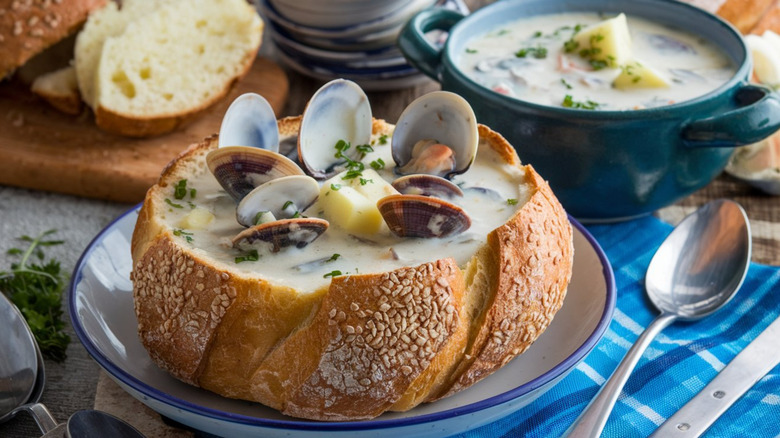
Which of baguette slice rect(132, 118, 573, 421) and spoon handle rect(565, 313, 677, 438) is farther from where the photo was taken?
spoon handle rect(565, 313, 677, 438)

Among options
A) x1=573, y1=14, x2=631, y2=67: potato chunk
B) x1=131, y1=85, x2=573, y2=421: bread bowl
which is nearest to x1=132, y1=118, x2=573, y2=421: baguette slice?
x1=131, y1=85, x2=573, y2=421: bread bowl

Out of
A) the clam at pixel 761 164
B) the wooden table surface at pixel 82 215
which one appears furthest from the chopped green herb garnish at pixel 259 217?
the clam at pixel 761 164

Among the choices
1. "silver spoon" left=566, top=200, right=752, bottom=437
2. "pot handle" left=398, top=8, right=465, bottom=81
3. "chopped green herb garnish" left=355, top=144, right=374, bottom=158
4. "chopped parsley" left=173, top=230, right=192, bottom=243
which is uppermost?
"chopped green herb garnish" left=355, top=144, right=374, bottom=158

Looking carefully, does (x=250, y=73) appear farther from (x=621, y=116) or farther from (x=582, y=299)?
(x=582, y=299)

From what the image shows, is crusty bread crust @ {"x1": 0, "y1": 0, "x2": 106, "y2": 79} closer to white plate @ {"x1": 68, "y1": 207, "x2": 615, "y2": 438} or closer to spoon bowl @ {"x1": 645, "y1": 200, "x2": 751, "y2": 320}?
white plate @ {"x1": 68, "y1": 207, "x2": 615, "y2": 438}

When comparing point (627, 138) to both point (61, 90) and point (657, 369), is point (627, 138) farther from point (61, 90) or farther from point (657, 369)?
point (61, 90)

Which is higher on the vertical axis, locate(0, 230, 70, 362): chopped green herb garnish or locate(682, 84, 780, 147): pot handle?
locate(682, 84, 780, 147): pot handle

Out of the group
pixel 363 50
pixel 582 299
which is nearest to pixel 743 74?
pixel 582 299
